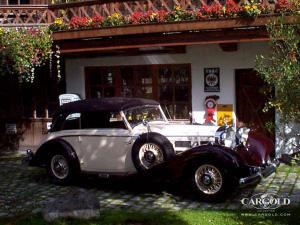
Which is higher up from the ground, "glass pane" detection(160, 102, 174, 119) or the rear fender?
"glass pane" detection(160, 102, 174, 119)

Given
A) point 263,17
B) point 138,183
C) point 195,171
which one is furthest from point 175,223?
point 263,17

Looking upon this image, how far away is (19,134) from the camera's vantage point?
15078mm

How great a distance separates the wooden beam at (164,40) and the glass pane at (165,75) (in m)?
1.70

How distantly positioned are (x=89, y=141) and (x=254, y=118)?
187 inches

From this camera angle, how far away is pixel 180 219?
7.21 m

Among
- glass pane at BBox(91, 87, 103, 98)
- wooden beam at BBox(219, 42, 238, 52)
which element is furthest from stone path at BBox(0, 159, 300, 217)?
glass pane at BBox(91, 87, 103, 98)

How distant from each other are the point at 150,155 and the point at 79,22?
189 inches

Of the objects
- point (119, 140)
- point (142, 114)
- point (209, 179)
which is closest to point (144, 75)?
point (142, 114)

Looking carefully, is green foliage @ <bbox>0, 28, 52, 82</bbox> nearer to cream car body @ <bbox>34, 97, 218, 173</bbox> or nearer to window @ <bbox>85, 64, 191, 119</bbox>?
window @ <bbox>85, 64, 191, 119</bbox>

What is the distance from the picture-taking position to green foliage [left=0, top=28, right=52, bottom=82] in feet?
39.1

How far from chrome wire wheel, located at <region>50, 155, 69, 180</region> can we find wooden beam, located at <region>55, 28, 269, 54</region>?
3.32 metres

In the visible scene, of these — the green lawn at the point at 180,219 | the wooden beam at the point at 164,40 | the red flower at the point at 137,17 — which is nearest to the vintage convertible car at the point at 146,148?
the green lawn at the point at 180,219

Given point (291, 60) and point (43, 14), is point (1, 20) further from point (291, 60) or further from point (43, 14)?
point (291, 60)

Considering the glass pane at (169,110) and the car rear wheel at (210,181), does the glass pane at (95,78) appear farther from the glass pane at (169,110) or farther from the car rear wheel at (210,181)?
the car rear wheel at (210,181)
